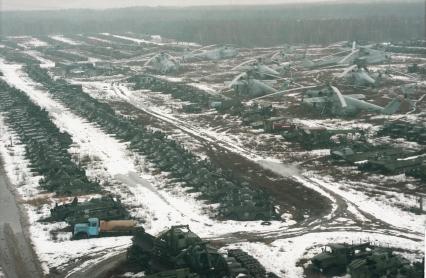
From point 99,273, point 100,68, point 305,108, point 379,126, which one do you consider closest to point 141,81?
point 100,68

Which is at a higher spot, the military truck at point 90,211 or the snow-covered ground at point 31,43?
the snow-covered ground at point 31,43

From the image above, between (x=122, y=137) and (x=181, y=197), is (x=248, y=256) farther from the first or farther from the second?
(x=122, y=137)

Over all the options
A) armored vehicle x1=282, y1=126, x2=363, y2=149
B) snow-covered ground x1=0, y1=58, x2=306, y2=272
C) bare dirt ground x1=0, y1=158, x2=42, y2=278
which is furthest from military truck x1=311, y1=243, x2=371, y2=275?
armored vehicle x1=282, y1=126, x2=363, y2=149

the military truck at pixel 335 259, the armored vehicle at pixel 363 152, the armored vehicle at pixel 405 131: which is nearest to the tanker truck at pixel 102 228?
the military truck at pixel 335 259

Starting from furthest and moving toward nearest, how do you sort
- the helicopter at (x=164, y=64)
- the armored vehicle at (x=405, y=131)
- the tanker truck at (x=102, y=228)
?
the helicopter at (x=164, y=64) < the armored vehicle at (x=405, y=131) < the tanker truck at (x=102, y=228)

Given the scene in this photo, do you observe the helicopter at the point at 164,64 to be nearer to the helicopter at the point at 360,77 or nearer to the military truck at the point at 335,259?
the helicopter at the point at 360,77

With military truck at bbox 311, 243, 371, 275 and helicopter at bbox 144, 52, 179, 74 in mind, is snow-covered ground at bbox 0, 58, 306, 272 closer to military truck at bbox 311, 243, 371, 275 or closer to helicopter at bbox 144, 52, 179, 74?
military truck at bbox 311, 243, 371, 275

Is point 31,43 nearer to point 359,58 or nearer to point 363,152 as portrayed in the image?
point 359,58

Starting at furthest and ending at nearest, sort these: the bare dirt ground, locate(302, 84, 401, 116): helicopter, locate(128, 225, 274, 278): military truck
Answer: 1. locate(302, 84, 401, 116): helicopter
2. the bare dirt ground
3. locate(128, 225, 274, 278): military truck
